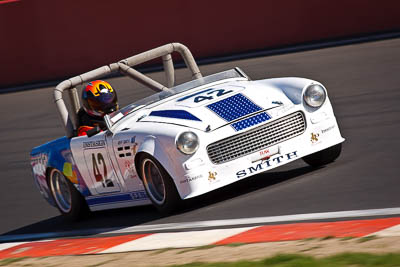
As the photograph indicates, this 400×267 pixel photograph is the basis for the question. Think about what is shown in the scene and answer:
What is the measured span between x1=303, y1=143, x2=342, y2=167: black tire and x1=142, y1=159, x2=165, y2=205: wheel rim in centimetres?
148

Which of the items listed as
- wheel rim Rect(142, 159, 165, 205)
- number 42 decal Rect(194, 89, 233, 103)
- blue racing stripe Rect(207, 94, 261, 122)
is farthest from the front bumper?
number 42 decal Rect(194, 89, 233, 103)

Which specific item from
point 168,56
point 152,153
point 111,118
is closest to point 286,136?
point 152,153

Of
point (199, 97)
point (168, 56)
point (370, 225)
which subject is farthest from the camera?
point (168, 56)

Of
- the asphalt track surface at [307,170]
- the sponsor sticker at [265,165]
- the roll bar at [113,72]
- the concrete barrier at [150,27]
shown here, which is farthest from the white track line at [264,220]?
the concrete barrier at [150,27]

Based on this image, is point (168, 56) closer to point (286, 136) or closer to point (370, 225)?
point (286, 136)

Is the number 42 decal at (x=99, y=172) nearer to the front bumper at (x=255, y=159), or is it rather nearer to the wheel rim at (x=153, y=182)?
the wheel rim at (x=153, y=182)

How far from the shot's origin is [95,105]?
842cm

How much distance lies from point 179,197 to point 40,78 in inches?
564

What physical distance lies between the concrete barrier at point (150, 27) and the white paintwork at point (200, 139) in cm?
1046

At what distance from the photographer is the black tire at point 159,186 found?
7098 mm

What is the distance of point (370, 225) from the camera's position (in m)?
5.55

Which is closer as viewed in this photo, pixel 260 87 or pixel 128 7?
pixel 260 87

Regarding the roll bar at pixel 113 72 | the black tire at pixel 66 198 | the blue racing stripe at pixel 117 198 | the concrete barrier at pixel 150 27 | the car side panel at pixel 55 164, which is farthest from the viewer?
the concrete barrier at pixel 150 27

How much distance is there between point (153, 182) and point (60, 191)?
5.26 ft
